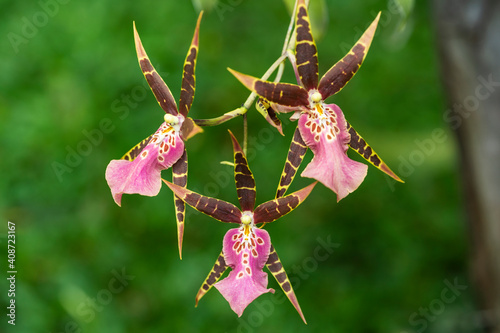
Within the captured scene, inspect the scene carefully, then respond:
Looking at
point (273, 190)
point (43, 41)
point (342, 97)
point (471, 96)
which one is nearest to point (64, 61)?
point (43, 41)

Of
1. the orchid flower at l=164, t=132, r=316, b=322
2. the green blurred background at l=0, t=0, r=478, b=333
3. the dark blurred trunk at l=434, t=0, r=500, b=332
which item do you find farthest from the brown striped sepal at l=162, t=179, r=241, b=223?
the green blurred background at l=0, t=0, r=478, b=333

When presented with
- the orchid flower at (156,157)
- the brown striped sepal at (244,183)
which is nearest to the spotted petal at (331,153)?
the brown striped sepal at (244,183)

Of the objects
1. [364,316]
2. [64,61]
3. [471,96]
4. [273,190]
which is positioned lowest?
[364,316]

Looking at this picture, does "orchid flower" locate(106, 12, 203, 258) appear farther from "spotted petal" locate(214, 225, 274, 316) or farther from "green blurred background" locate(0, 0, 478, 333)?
"green blurred background" locate(0, 0, 478, 333)

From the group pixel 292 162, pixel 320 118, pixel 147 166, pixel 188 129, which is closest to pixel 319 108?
pixel 320 118

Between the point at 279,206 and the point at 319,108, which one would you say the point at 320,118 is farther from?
the point at 279,206

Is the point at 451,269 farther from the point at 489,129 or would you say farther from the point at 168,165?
the point at 168,165
